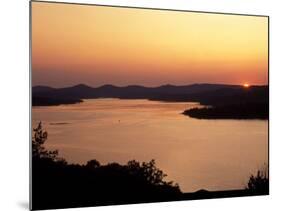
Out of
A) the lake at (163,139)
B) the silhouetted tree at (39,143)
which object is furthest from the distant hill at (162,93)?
the silhouetted tree at (39,143)

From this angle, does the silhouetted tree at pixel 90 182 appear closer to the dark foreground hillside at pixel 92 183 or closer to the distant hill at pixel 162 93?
the dark foreground hillside at pixel 92 183

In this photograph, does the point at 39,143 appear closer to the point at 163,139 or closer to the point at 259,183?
the point at 163,139

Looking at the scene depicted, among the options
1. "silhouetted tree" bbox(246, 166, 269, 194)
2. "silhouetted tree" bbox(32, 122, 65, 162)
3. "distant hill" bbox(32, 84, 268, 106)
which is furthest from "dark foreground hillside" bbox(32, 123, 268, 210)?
"silhouetted tree" bbox(246, 166, 269, 194)

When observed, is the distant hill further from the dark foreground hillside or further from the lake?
the dark foreground hillside

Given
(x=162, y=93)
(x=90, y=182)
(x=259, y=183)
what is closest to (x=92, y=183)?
(x=90, y=182)

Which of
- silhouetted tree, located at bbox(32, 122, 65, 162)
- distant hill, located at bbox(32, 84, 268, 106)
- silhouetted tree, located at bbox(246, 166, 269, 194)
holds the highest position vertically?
distant hill, located at bbox(32, 84, 268, 106)

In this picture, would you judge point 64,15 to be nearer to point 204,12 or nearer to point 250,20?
point 204,12
